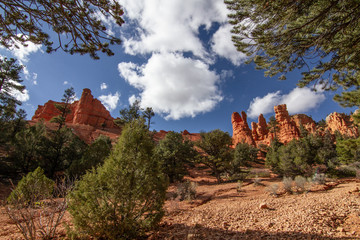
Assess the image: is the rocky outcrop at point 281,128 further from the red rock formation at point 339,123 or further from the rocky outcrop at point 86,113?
the rocky outcrop at point 86,113

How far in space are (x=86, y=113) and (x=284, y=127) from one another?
7977 cm

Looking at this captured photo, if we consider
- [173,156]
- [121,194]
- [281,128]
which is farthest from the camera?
[281,128]

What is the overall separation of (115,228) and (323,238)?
15.5 ft

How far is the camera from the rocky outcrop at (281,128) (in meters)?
54.6

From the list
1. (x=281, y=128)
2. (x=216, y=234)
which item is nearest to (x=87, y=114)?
(x=216, y=234)

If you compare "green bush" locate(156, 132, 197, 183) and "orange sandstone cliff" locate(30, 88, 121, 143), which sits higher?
"orange sandstone cliff" locate(30, 88, 121, 143)

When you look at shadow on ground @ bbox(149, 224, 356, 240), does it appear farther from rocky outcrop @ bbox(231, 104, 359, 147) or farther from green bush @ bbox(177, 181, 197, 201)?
rocky outcrop @ bbox(231, 104, 359, 147)

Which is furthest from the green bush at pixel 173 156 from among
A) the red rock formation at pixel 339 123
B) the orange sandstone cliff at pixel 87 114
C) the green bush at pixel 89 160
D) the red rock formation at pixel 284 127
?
the red rock formation at pixel 339 123

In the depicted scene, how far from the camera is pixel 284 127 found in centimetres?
5638

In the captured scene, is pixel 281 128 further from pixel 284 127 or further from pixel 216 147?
pixel 216 147

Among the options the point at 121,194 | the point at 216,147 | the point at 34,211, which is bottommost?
the point at 34,211

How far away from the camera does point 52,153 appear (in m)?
18.6

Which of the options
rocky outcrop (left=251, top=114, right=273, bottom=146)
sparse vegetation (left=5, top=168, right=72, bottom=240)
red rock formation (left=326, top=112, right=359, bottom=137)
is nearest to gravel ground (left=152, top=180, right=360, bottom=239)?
sparse vegetation (left=5, top=168, right=72, bottom=240)

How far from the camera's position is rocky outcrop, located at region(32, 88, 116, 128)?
6168 centimetres
